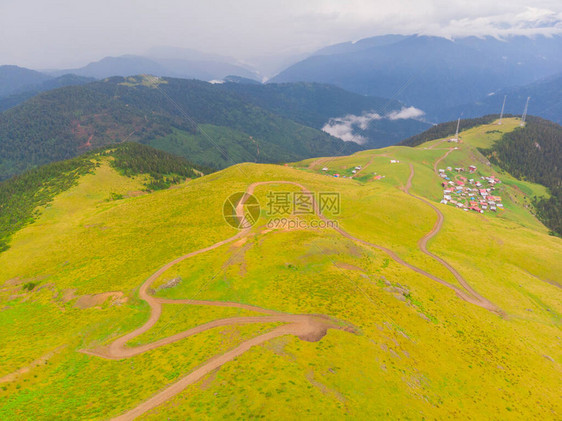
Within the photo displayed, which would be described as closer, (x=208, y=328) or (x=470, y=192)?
(x=208, y=328)

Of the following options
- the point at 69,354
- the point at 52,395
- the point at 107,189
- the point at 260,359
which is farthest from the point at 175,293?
the point at 107,189

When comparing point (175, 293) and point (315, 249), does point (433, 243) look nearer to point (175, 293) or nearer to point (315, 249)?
point (315, 249)

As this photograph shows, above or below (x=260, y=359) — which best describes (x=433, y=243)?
below

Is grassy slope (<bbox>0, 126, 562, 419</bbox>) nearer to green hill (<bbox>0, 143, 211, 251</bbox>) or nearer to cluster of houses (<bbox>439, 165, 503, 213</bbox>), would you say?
green hill (<bbox>0, 143, 211, 251</bbox>)

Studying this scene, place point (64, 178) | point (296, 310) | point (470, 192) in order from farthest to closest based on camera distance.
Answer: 1. point (470, 192)
2. point (64, 178)
3. point (296, 310)

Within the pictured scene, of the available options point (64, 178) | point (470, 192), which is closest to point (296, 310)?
point (64, 178)

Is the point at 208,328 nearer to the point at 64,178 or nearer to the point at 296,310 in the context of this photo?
the point at 296,310

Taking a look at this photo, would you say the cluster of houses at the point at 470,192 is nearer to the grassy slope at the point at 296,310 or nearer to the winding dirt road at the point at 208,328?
the grassy slope at the point at 296,310

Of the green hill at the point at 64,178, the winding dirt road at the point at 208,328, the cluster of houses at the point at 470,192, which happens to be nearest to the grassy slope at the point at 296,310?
the winding dirt road at the point at 208,328
